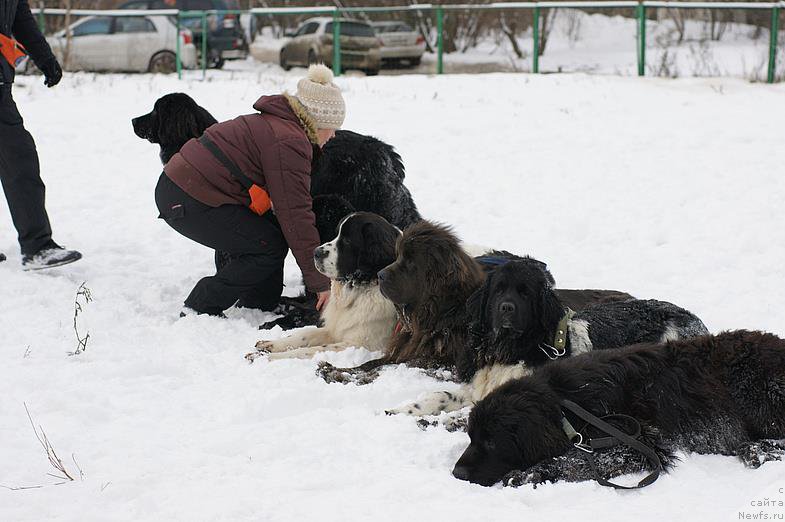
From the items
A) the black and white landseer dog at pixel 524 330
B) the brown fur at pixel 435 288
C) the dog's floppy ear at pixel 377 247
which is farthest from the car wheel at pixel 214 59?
the black and white landseer dog at pixel 524 330

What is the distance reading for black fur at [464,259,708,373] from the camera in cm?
404

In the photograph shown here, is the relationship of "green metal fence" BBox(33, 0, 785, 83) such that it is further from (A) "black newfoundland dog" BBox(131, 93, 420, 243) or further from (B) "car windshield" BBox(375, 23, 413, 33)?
(A) "black newfoundland dog" BBox(131, 93, 420, 243)

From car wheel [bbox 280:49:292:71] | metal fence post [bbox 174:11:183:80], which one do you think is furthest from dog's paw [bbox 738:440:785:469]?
car wheel [bbox 280:49:292:71]

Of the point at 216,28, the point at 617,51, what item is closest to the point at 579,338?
the point at 216,28

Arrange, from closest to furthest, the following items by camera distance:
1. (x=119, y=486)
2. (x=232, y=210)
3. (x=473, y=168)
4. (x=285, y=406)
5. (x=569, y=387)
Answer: (x=119, y=486) → (x=569, y=387) → (x=285, y=406) → (x=232, y=210) → (x=473, y=168)

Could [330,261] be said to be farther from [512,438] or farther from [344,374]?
[512,438]

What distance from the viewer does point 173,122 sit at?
642 centimetres

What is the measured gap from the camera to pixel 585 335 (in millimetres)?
4254

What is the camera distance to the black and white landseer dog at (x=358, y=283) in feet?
16.7

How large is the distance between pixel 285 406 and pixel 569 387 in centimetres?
142

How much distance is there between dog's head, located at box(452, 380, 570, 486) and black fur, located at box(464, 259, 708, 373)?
0.60 m

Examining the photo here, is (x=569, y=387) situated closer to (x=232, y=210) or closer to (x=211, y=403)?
(x=211, y=403)

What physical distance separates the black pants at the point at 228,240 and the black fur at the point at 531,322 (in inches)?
75.9

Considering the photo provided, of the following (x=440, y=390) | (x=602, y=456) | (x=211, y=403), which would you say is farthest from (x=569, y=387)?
(x=211, y=403)
